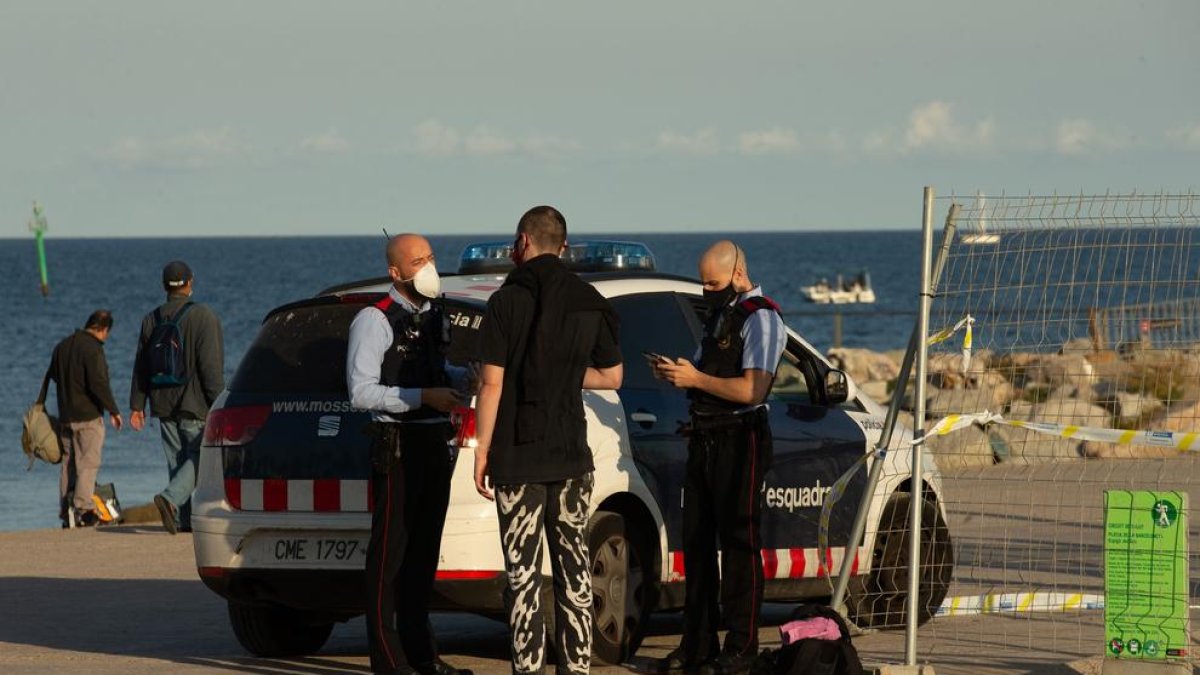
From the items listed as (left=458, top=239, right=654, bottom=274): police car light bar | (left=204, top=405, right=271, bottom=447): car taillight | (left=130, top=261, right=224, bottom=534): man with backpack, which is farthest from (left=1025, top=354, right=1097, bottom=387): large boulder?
(left=130, top=261, right=224, bottom=534): man with backpack

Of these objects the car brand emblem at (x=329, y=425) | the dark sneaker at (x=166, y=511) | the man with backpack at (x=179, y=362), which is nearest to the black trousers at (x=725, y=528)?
the car brand emblem at (x=329, y=425)

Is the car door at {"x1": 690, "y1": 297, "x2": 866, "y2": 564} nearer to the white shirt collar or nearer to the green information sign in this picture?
the white shirt collar

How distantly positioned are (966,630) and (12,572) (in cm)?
669

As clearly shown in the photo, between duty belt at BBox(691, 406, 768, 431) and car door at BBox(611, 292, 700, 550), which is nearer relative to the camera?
duty belt at BBox(691, 406, 768, 431)

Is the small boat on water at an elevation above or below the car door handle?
A: below

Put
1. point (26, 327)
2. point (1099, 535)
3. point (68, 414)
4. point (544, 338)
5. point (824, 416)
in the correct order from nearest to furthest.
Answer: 1. point (544, 338)
2. point (824, 416)
3. point (1099, 535)
4. point (68, 414)
5. point (26, 327)

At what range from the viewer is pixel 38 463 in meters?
28.7

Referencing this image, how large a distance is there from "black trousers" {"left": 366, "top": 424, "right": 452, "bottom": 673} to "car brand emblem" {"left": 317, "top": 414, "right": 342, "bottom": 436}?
435 millimetres

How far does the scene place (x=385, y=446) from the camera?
27.9ft

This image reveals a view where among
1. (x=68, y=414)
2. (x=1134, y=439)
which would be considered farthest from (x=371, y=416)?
(x=68, y=414)

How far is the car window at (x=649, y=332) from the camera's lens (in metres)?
9.58

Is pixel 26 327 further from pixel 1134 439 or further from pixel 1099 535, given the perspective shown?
pixel 1134 439

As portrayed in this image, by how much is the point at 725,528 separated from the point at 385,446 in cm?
151

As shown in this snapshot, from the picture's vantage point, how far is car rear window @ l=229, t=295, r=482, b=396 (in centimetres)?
913
